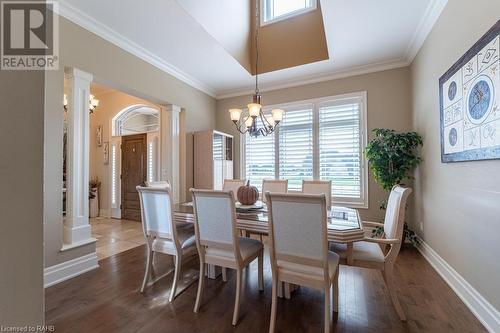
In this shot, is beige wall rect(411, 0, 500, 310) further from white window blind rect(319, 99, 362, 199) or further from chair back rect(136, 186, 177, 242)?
chair back rect(136, 186, 177, 242)

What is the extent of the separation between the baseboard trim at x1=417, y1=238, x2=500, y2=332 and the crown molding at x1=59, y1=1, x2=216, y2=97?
184 inches

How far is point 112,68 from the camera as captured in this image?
296cm

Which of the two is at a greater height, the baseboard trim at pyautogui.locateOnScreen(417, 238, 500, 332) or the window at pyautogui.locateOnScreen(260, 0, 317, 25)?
the window at pyautogui.locateOnScreen(260, 0, 317, 25)

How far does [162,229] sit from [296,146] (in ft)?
10.2

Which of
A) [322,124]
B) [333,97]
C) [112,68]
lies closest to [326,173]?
[322,124]

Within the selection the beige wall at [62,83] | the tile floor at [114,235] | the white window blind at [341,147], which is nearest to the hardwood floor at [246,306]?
the beige wall at [62,83]

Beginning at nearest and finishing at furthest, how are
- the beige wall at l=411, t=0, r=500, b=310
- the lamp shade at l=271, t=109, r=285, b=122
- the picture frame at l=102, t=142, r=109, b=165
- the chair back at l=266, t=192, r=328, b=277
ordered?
the chair back at l=266, t=192, r=328, b=277 < the beige wall at l=411, t=0, r=500, b=310 < the lamp shade at l=271, t=109, r=285, b=122 < the picture frame at l=102, t=142, r=109, b=165

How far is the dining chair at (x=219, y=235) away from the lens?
1784mm

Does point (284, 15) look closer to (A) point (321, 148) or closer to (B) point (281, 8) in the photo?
(B) point (281, 8)

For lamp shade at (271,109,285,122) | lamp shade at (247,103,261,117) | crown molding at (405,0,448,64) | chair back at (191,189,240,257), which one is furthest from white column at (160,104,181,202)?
crown molding at (405,0,448,64)

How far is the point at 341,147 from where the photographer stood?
13.4 ft

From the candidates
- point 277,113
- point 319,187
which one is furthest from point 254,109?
point 319,187

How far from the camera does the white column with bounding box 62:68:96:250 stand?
8.41 ft

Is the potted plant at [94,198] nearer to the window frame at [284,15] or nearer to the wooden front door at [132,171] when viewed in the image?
the wooden front door at [132,171]
